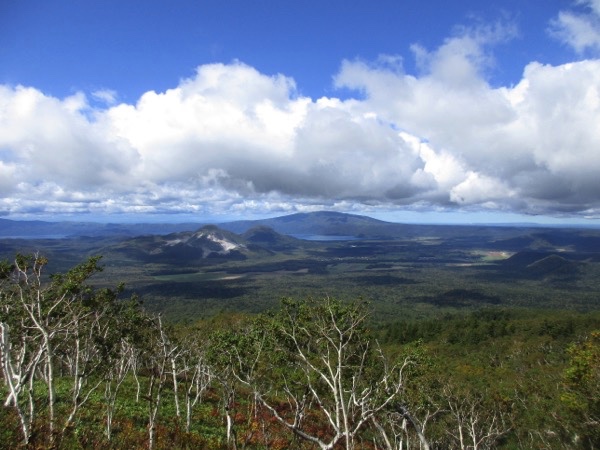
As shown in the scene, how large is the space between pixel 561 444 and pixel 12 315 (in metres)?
66.5

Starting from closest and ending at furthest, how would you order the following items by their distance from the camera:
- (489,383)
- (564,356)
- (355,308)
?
1. (355,308)
2. (489,383)
3. (564,356)

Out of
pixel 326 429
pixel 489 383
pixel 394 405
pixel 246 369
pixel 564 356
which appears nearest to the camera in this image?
pixel 394 405

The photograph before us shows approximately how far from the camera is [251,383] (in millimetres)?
23859

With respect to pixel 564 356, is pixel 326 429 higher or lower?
higher

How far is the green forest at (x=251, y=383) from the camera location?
53.7 ft

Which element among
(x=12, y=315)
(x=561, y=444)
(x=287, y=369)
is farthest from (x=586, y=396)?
(x=12, y=315)

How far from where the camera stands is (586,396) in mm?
35250

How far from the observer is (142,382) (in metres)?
53.7

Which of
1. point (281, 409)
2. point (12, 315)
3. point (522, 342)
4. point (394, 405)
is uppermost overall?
point (12, 315)

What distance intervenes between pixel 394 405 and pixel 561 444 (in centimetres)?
5281

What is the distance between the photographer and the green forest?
16.4 metres

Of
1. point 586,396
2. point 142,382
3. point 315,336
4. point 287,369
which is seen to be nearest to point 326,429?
point 287,369

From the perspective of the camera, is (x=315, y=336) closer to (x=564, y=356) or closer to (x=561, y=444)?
(x=561, y=444)

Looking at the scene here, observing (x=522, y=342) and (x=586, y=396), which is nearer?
(x=586, y=396)
